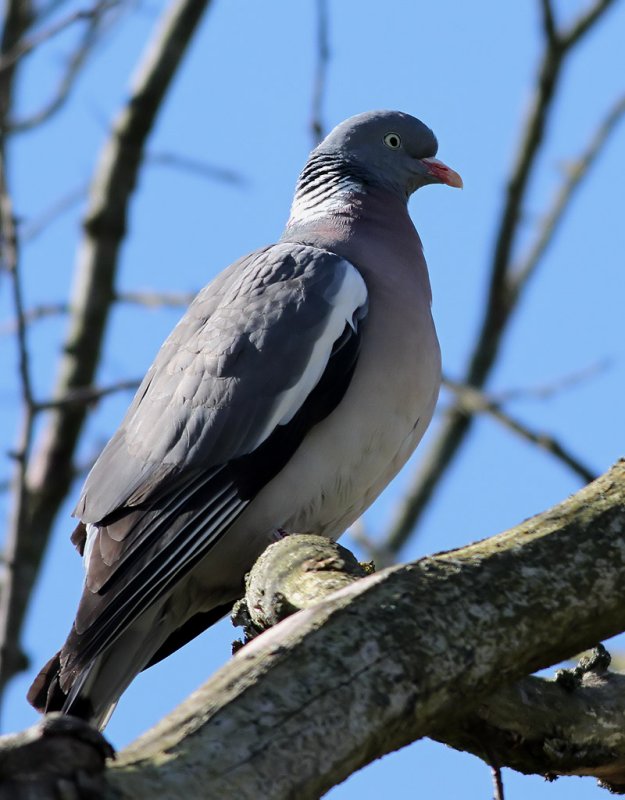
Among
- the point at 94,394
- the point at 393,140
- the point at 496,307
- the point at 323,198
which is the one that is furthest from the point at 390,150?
the point at 496,307

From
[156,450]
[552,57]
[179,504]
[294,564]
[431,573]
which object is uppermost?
[552,57]

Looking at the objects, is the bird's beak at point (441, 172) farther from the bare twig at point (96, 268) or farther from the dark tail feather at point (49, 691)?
the dark tail feather at point (49, 691)

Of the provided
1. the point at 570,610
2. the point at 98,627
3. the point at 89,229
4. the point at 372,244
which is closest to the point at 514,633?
the point at 570,610

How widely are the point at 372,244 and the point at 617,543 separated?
2245mm

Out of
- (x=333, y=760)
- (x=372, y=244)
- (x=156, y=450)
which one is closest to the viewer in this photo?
(x=333, y=760)

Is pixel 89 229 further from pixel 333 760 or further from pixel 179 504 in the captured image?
pixel 333 760

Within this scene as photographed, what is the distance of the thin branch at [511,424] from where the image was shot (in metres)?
5.55

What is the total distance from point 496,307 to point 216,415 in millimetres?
4881

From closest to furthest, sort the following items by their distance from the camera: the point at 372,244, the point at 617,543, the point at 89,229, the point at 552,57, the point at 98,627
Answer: the point at 617,543 < the point at 98,627 < the point at 372,244 < the point at 89,229 < the point at 552,57

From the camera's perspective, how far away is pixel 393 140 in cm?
544

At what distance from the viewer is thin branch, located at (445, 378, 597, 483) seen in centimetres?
555

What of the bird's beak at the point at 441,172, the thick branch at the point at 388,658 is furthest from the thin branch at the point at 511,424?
the thick branch at the point at 388,658

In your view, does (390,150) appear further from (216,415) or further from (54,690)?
(54,690)

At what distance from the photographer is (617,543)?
8.63 feet
